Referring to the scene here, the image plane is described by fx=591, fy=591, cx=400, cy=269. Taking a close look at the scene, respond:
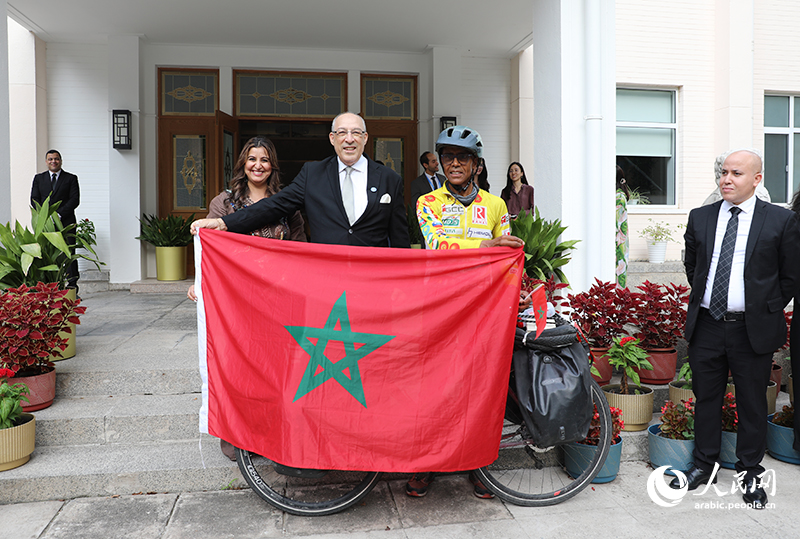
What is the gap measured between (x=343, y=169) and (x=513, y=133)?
22.5 ft

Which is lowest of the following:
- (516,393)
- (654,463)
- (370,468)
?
(654,463)

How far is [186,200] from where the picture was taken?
893 centimetres

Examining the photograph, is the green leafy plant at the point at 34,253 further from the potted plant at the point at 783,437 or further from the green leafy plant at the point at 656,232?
the green leafy plant at the point at 656,232

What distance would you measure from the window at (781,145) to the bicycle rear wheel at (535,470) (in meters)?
8.55

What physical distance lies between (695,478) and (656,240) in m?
6.53

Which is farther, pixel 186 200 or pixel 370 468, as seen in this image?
pixel 186 200

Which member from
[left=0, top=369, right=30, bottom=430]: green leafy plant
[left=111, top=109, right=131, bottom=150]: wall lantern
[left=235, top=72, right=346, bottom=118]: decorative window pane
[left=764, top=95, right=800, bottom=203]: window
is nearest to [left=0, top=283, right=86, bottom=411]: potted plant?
[left=0, top=369, right=30, bottom=430]: green leafy plant

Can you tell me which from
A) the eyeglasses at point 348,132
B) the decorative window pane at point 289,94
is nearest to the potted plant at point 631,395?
the eyeglasses at point 348,132

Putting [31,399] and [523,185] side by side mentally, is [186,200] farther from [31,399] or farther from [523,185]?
[31,399]

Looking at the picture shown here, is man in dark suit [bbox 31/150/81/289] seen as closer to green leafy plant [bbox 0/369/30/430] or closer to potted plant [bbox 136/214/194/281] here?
potted plant [bbox 136/214/194/281]

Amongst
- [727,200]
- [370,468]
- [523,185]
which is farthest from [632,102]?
A: [370,468]

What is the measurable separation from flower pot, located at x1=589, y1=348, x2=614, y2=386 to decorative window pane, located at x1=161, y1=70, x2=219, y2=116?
704 centimetres

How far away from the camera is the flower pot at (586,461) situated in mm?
3258

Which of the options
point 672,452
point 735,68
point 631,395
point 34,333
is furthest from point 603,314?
point 735,68
